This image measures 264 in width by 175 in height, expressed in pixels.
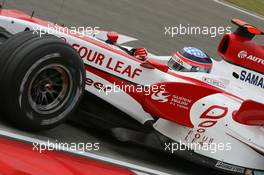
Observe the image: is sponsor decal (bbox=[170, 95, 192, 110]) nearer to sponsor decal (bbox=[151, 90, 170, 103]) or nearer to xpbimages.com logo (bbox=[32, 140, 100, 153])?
sponsor decal (bbox=[151, 90, 170, 103])

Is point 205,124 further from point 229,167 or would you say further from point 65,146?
point 65,146

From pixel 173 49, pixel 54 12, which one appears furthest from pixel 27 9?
pixel 173 49

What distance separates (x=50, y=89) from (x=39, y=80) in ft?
0.45

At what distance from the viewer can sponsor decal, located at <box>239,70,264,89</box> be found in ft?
20.2

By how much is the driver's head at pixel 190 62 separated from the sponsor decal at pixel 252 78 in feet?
1.37

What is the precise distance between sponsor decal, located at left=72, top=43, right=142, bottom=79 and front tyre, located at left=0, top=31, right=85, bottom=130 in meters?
0.50

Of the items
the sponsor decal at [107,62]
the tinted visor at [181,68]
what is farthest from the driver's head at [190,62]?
the sponsor decal at [107,62]

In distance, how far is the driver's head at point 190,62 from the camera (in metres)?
5.91

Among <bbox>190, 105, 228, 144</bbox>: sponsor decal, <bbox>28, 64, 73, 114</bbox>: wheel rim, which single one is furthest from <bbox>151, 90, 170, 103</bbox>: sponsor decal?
<bbox>28, 64, 73, 114</bbox>: wheel rim

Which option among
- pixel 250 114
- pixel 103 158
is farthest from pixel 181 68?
pixel 103 158

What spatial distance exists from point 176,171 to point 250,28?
1.92m

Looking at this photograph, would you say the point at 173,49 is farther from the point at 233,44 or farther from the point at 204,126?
the point at 204,126

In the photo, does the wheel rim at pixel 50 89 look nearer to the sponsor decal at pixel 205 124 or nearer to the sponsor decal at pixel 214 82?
the sponsor decal at pixel 205 124

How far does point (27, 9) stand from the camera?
370 inches
